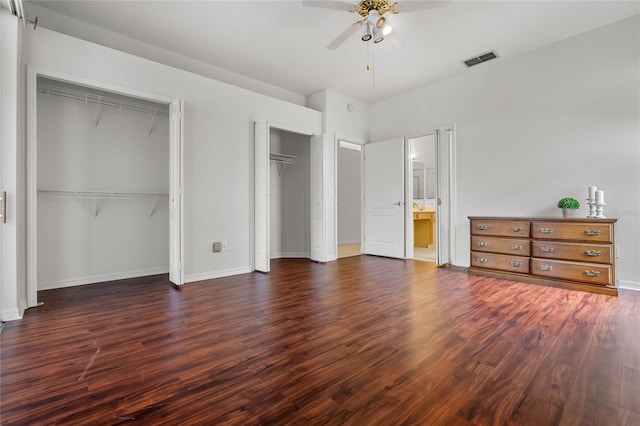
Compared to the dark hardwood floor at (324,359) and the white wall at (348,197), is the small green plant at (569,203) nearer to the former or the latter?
the dark hardwood floor at (324,359)

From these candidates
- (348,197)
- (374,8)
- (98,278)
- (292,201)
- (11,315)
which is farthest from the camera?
(348,197)

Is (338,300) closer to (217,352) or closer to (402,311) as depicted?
(402,311)

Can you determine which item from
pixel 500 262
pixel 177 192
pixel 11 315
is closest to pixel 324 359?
pixel 11 315

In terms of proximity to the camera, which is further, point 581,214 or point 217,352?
point 581,214

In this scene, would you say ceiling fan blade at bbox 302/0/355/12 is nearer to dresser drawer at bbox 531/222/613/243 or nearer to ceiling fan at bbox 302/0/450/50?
ceiling fan at bbox 302/0/450/50

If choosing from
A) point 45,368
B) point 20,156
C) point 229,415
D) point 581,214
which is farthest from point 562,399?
point 20,156

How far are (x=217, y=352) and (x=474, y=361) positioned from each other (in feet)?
5.11

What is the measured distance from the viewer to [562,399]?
1.45 metres

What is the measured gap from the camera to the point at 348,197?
771 cm

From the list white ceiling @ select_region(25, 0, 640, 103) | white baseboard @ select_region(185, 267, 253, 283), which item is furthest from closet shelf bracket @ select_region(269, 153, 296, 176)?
white baseboard @ select_region(185, 267, 253, 283)

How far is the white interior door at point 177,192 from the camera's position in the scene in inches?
143

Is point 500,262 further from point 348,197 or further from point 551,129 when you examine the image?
point 348,197

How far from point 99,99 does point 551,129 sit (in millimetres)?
5599

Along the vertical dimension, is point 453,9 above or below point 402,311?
above
